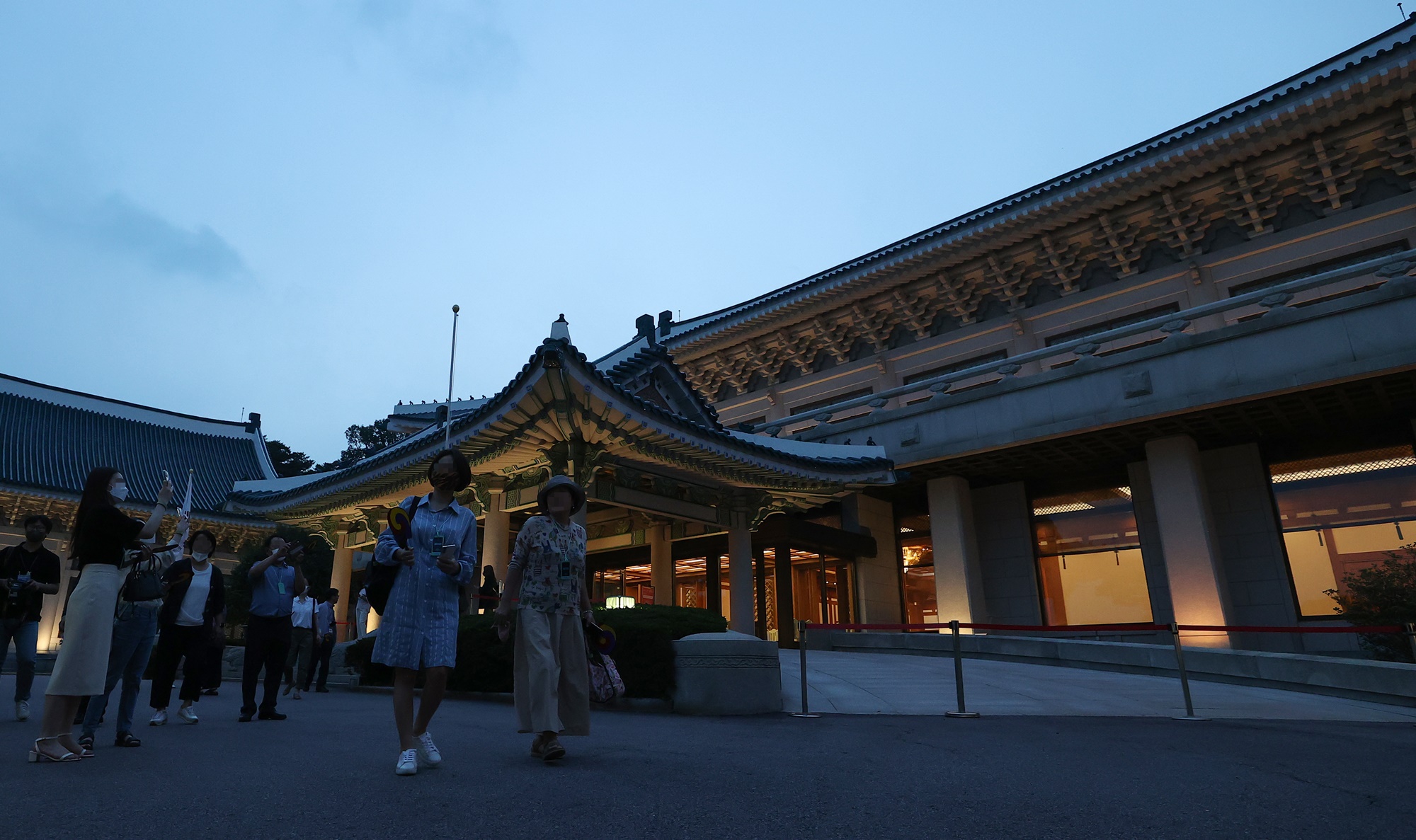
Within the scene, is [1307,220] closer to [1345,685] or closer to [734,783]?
[1345,685]

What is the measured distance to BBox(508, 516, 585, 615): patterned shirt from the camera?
14.8 feet

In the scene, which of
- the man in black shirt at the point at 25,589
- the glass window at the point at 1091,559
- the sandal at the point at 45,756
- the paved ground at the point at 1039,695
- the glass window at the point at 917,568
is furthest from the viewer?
the glass window at the point at 917,568

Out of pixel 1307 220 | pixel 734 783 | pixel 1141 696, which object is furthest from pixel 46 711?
pixel 1307 220

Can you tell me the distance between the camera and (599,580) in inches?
741

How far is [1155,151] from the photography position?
14.6 m

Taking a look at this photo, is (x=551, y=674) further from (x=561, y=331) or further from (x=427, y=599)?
(x=561, y=331)

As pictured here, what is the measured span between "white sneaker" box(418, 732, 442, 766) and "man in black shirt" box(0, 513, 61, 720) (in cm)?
381

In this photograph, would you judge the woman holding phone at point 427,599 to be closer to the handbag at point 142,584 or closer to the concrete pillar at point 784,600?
the handbag at point 142,584

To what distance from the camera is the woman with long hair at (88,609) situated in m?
4.06

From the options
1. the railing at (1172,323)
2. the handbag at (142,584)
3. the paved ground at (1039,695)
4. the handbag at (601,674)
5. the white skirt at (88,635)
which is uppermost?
the railing at (1172,323)

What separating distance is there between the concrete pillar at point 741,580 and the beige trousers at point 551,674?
942 centimetres

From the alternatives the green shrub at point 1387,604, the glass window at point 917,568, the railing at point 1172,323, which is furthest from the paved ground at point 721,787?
the glass window at point 917,568

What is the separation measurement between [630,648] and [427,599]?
4.53 metres

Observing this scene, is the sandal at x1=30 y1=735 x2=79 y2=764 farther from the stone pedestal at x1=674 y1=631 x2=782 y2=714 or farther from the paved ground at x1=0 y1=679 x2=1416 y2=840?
the stone pedestal at x1=674 y1=631 x2=782 y2=714
